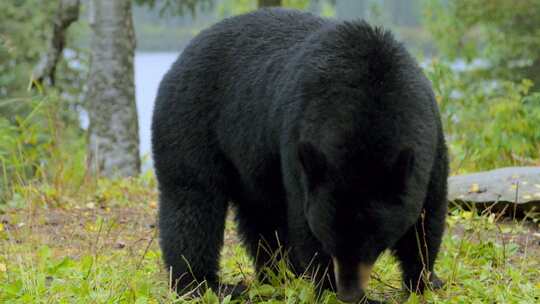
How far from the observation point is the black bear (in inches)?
122

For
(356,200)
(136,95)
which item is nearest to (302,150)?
(356,200)

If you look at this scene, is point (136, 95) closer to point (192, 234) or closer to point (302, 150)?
point (192, 234)

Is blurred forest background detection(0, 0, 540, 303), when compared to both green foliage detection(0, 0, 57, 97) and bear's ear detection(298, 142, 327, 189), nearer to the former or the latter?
bear's ear detection(298, 142, 327, 189)

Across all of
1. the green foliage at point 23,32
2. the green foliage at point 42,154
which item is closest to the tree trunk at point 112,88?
the green foliage at point 42,154

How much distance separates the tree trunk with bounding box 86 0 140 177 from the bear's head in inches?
236

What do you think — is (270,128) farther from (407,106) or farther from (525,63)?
(525,63)

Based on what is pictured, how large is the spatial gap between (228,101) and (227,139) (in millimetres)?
211

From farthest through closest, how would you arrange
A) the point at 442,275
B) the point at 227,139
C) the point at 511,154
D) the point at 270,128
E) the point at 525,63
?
1. the point at 525,63
2. the point at 511,154
3. the point at 442,275
4. the point at 227,139
5. the point at 270,128

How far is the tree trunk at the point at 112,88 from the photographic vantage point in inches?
349

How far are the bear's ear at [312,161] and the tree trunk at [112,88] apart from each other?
600 cm

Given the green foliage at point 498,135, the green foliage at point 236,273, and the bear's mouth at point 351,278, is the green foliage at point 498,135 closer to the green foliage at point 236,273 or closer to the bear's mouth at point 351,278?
the green foliage at point 236,273

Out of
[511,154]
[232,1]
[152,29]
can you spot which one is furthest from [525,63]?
[152,29]

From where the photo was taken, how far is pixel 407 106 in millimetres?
3260

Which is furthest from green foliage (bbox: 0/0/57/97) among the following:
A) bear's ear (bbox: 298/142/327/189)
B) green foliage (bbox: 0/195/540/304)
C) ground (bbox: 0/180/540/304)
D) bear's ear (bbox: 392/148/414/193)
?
bear's ear (bbox: 392/148/414/193)
